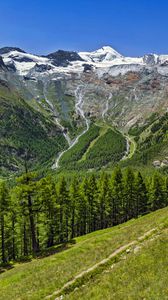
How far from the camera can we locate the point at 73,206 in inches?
3312

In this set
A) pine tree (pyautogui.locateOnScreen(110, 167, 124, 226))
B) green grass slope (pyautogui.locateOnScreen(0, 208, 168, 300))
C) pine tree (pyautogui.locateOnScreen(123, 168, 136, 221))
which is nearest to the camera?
green grass slope (pyautogui.locateOnScreen(0, 208, 168, 300))

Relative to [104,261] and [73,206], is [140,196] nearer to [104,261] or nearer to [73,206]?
[73,206]

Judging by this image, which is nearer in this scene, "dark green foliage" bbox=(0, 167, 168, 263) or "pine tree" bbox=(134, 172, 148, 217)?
"dark green foliage" bbox=(0, 167, 168, 263)

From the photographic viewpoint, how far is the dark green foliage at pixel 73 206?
67500mm

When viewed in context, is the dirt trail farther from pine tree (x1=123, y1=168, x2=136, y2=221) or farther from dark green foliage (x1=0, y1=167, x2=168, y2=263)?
pine tree (x1=123, y1=168, x2=136, y2=221)

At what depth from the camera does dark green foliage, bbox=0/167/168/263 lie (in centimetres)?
6750

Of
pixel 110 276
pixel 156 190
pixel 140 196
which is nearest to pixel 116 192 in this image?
pixel 140 196

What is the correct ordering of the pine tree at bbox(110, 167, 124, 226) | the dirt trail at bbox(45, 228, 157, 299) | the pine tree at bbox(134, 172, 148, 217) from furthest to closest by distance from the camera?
the pine tree at bbox(134, 172, 148, 217) → the pine tree at bbox(110, 167, 124, 226) → the dirt trail at bbox(45, 228, 157, 299)

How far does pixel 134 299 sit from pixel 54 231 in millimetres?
62384

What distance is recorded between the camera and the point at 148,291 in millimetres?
21359

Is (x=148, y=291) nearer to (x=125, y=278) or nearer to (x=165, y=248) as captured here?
(x=125, y=278)

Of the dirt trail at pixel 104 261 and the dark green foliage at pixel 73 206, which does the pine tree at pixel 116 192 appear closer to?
the dark green foliage at pixel 73 206

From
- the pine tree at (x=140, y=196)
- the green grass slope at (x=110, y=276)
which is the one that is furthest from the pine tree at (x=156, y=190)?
the green grass slope at (x=110, y=276)

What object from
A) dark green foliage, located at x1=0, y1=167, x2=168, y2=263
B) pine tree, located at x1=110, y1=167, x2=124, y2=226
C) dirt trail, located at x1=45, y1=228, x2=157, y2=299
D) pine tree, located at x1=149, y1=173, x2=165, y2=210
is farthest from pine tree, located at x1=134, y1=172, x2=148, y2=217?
dirt trail, located at x1=45, y1=228, x2=157, y2=299
